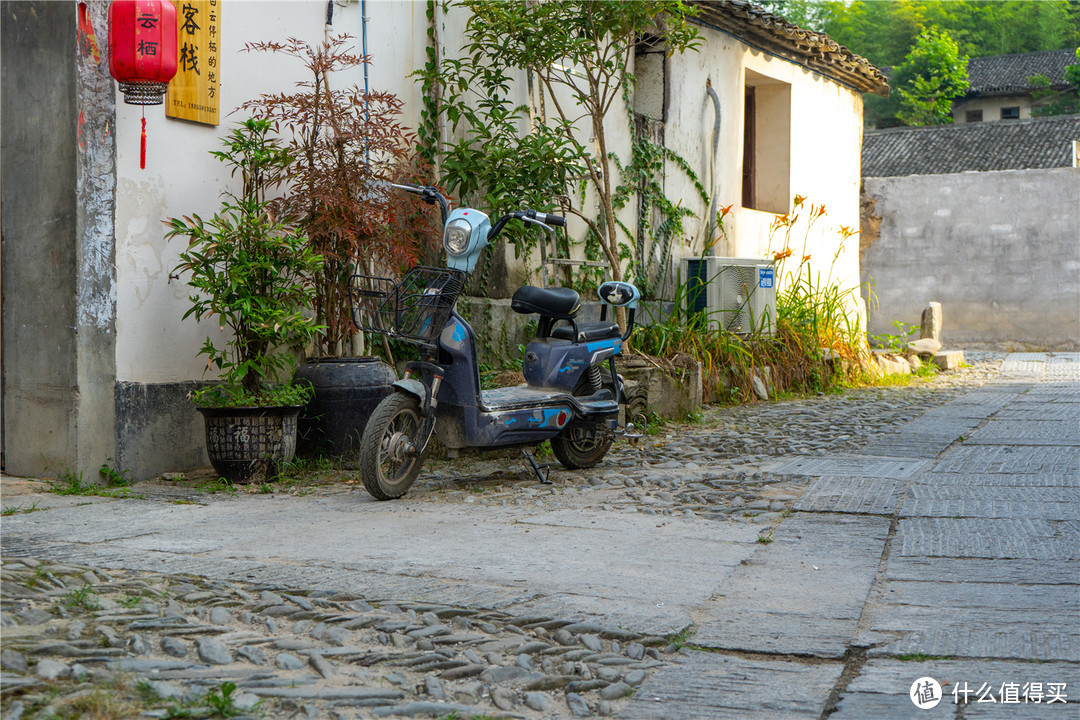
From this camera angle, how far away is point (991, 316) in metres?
16.7

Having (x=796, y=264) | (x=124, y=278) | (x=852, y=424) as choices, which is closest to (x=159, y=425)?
(x=124, y=278)

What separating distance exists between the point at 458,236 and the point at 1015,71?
3713cm

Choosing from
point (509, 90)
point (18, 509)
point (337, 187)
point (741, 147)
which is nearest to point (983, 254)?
point (741, 147)

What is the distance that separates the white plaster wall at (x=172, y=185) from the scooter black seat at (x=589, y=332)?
74.1 inches

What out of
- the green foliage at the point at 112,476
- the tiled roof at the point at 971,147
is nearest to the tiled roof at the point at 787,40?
the green foliage at the point at 112,476

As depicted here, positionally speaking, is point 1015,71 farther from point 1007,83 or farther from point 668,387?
point 668,387

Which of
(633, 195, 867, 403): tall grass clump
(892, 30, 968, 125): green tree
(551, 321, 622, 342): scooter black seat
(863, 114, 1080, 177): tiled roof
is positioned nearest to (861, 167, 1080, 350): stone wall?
(633, 195, 867, 403): tall grass clump

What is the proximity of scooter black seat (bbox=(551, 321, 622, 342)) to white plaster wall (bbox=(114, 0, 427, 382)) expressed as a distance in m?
1.88

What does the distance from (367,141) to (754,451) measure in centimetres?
291

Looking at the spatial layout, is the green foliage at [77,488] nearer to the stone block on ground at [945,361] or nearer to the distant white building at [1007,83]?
the stone block on ground at [945,361]

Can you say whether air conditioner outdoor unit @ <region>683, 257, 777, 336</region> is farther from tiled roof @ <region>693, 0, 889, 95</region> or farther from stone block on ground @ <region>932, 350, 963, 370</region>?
stone block on ground @ <region>932, 350, 963, 370</region>

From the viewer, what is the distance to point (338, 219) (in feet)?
17.9

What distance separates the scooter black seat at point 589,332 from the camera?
5.68m

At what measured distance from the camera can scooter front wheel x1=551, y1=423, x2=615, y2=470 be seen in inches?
222
